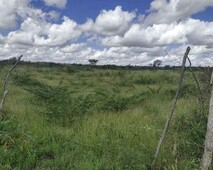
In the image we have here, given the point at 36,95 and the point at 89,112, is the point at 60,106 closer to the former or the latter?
the point at 89,112

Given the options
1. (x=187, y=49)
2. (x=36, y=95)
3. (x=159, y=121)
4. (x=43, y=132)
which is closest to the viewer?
(x=187, y=49)

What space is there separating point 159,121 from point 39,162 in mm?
3046

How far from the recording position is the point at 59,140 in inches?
229

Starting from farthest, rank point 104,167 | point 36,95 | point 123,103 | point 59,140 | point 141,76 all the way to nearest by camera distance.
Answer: point 141,76 < point 36,95 < point 123,103 < point 59,140 < point 104,167

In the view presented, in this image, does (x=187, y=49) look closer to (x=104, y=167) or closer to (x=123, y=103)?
(x=104, y=167)

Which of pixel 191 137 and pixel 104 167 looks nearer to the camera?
pixel 104 167

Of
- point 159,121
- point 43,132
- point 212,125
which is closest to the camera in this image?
point 212,125

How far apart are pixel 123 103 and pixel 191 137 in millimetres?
4423

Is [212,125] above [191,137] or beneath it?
above

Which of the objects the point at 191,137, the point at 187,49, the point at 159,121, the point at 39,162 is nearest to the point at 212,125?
the point at 187,49

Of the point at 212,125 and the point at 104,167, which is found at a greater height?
the point at 212,125

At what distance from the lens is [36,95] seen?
1055 cm

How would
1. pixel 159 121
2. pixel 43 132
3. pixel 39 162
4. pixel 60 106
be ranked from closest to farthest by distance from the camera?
pixel 39 162 → pixel 43 132 → pixel 159 121 → pixel 60 106

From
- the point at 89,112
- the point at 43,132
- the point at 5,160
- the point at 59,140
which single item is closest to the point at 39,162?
the point at 5,160
